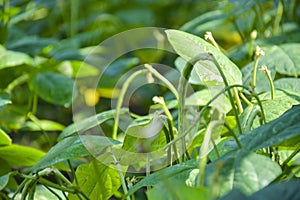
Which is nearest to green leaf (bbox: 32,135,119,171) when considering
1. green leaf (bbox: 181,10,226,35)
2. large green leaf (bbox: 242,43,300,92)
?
large green leaf (bbox: 242,43,300,92)

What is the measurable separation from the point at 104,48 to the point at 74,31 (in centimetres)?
34

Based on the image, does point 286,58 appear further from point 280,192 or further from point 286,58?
point 280,192

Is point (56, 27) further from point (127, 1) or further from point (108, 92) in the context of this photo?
point (108, 92)

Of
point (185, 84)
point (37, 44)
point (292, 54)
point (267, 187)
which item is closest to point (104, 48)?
point (37, 44)

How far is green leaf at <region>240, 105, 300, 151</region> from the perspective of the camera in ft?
1.93

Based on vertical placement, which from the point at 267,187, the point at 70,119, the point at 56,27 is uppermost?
the point at 267,187

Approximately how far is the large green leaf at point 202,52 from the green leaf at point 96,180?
166 millimetres

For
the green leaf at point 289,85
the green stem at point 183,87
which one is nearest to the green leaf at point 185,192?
the green stem at point 183,87

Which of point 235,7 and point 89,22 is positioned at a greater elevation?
point 235,7

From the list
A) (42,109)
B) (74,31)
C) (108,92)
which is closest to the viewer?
(108,92)

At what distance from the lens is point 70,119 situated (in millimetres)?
1633

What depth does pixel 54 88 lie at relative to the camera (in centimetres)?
132

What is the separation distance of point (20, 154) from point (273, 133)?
525 millimetres

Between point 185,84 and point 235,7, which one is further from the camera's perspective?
point 235,7
